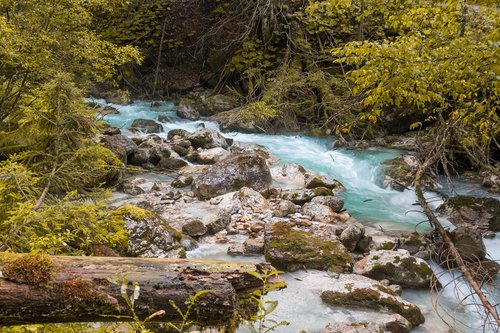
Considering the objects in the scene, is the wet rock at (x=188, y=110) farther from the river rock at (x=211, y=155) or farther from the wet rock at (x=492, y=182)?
the wet rock at (x=492, y=182)

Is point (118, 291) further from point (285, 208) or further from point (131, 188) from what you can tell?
point (131, 188)

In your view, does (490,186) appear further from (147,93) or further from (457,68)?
(147,93)

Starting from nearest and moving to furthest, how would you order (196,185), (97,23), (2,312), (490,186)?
(2,312), (196,185), (490,186), (97,23)

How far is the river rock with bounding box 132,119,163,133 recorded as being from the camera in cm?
1388

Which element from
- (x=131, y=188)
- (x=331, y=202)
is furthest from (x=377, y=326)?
(x=131, y=188)

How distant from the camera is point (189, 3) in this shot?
19.5 m

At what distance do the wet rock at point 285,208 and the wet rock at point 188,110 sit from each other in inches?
327

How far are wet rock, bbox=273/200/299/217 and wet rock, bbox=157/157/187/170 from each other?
12.0 feet

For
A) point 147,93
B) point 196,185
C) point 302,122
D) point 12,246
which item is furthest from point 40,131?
point 147,93

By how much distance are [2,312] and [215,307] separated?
3.13 feet

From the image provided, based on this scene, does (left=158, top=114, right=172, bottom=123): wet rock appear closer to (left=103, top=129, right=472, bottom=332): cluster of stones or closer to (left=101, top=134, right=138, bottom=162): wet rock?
(left=103, top=129, right=472, bottom=332): cluster of stones

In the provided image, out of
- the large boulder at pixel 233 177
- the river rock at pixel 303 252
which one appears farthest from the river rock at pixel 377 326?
the large boulder at pixel 233 177

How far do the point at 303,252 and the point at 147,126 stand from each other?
30.4ft

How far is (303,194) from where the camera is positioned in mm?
8719
